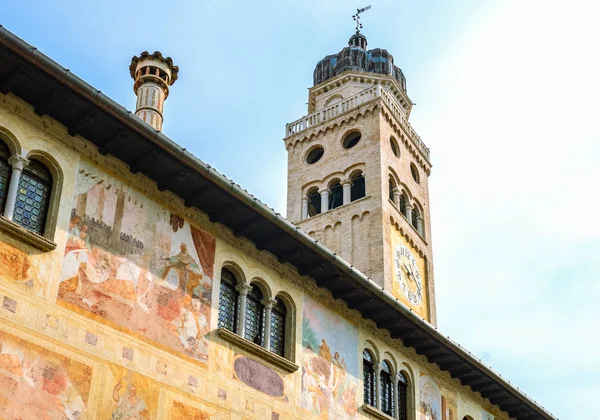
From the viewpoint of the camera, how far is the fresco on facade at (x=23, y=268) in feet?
37.8

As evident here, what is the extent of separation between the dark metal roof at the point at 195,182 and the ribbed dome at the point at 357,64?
27.5 m

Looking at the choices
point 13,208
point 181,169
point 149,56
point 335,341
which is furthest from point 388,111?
point 13,208

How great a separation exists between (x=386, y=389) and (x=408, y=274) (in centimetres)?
1925

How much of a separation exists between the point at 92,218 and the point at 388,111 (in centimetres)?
2918

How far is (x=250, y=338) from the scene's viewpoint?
15125mm

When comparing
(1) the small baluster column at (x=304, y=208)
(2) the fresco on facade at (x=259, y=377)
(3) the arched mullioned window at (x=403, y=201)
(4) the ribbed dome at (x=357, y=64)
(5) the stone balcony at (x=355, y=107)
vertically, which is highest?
(4) the ribbed dome at (x=357, y=64)

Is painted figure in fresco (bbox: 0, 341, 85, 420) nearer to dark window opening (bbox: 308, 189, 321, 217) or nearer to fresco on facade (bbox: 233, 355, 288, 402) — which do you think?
fresco on facade (bbox: 233, 355, 288, 402)

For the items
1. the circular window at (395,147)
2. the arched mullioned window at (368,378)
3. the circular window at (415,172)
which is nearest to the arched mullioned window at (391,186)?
the circular window at (395,147)

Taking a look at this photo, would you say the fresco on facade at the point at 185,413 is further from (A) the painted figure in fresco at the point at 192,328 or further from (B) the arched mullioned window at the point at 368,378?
(B) the arched mullioned window at the point at 368,378

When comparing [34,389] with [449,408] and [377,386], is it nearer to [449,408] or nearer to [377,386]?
[377,386]

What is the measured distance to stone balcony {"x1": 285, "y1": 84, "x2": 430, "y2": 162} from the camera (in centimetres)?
4119

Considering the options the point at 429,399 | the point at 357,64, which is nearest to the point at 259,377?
the point at 429,399

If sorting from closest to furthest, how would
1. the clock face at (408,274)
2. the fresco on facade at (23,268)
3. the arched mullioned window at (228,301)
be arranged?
the fresco on facade at (23,268), the arched mullioned window at (228,301), the clock face at (408,274)

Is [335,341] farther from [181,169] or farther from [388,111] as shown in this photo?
[388,111]
